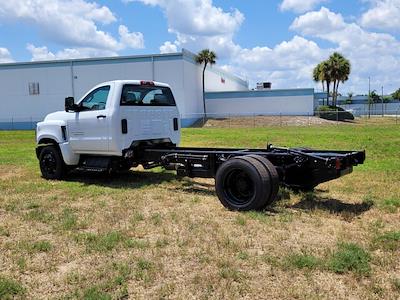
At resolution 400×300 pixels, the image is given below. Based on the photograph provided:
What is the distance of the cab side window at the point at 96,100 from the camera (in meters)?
9.40

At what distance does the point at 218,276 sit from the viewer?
14.3 ft

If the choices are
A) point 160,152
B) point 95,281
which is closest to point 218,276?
point 95,281

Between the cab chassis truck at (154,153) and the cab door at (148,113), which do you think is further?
the cab door at (148,113)

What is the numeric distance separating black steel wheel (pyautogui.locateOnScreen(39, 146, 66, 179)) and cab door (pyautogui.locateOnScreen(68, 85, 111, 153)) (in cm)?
60

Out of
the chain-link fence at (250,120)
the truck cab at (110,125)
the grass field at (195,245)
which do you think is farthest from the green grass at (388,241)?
the chain-link fence at (250,120)

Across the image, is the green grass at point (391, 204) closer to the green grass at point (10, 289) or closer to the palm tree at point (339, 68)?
the green grass at point (10, 289)

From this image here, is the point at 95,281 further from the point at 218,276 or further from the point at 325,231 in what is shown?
the point at 325,231

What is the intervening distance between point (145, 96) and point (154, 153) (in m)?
1.33

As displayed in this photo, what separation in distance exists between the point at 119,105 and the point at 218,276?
5470 mm

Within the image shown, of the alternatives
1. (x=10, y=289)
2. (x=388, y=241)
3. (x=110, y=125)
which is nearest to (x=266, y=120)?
(x=110, y=125)

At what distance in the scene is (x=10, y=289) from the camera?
4.13 meters

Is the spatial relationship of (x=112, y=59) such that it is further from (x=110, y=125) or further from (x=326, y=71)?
(x=110, y=125)

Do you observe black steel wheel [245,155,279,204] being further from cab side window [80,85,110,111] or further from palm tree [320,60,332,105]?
palm tree [320,60,332,105]

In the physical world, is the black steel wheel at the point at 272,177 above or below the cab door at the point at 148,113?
below
